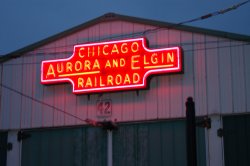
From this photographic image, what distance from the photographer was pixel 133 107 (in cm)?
2080

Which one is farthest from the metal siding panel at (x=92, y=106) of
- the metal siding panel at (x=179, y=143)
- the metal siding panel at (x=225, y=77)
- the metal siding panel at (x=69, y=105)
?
the metal siding panel at (x=225, y=77)

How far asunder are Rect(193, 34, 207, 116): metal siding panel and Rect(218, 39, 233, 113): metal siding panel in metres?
0.58

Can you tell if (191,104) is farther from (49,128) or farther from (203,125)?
(49,128)

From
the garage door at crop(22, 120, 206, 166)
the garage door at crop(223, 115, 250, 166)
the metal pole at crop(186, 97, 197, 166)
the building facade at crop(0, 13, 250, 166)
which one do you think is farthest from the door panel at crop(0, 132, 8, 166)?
the metal pole at crop(186, 97, 197, 166)

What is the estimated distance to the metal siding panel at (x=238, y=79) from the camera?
757 inches

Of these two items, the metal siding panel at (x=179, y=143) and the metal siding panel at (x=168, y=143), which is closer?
the metal siding panel at (x=179, y=143)

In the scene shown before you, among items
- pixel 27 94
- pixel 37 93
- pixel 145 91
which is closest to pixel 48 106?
pixel 37 93

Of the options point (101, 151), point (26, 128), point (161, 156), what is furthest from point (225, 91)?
point (26, 128)

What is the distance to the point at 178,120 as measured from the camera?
20.1m

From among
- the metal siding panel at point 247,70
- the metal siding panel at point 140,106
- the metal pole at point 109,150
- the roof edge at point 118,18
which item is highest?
the roof edge at point 118,18

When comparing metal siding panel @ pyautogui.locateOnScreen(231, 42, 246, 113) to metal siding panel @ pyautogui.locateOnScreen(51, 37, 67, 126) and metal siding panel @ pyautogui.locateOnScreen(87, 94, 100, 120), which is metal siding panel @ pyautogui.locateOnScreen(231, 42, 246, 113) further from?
metal siding panel @ pyautogui.locateOnScreen(51, 37, 67, 126)

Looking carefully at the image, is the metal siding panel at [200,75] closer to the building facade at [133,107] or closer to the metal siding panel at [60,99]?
the building facade at [133,107]

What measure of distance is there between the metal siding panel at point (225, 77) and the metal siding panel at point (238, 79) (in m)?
0.14

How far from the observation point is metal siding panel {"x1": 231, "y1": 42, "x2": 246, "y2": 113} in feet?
63.1
